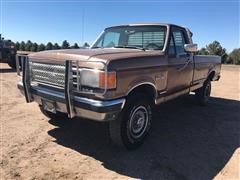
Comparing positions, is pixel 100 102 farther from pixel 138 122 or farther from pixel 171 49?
pixel 171 49

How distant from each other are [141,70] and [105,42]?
1.92 m

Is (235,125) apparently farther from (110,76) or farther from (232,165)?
(110,76)

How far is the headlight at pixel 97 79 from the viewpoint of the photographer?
3.64 m

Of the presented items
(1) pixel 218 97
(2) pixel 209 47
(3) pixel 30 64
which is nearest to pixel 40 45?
(2) pixel 209 47

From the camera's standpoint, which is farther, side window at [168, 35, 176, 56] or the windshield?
the windshield

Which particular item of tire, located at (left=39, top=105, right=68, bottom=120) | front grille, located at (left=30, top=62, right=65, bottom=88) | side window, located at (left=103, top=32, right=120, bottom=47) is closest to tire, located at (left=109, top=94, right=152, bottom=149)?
front grille, located at (left=30, top=62, right=65, bottom=88)

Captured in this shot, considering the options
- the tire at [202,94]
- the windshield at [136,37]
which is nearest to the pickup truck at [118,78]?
the windshield at [136,37]

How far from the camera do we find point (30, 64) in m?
4.70

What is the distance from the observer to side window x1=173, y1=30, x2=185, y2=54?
5547 millimetres

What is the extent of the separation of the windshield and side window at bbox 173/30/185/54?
0.37m

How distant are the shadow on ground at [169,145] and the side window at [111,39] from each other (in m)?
1.64

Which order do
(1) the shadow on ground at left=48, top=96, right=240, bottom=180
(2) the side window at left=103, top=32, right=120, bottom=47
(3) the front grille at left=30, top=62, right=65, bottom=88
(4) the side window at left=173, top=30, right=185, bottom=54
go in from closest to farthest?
(1) the shadow on ground at left=48, top=96, right=240, bottom=180 < (3) the front grille at left=30, top=62, right=65, bottom=88 < (4) the side window at left=173, top=30, right=185, bottom=54 < (2) the side window at left=103, top=32, right=120, bottom=47

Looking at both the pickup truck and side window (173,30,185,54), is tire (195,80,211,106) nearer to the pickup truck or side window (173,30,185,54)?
the pickup truck

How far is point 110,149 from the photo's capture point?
4.46m
